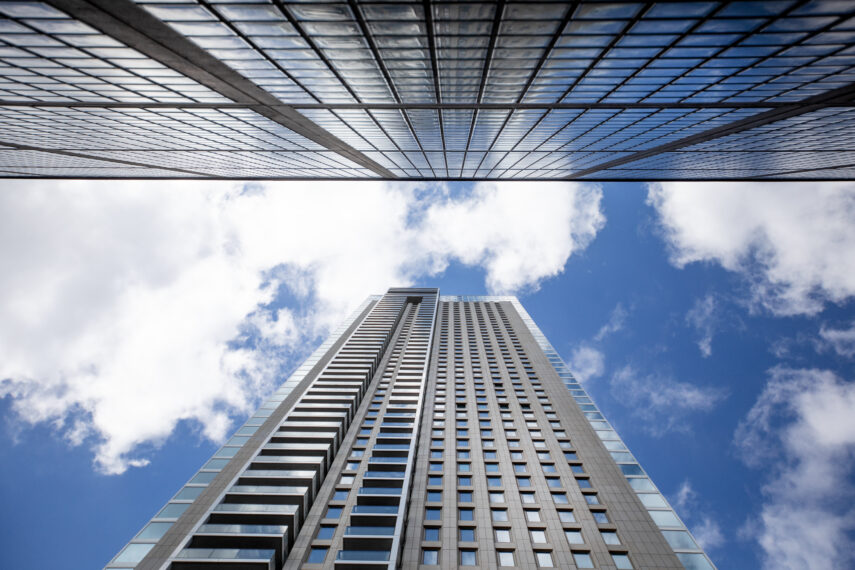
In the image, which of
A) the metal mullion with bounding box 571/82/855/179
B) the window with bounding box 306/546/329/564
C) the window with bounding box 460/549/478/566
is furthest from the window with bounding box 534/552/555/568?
the metal mullion with bounding box 571/82/855/179

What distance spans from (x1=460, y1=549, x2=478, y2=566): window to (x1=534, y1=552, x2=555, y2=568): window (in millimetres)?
4236

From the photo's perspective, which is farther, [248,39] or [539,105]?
[539,105]

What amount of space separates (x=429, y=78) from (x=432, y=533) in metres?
29.9

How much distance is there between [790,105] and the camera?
1747cm

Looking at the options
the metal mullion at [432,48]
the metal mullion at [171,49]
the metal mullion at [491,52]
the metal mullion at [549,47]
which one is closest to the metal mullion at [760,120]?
the metal mullion at [491,52]

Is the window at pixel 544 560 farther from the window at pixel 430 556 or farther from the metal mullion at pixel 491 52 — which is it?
the metal mullion at pixel 491 52

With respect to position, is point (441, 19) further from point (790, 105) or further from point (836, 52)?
point (790, 105)

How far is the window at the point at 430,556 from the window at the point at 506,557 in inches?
172

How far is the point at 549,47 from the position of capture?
11938 millimetres

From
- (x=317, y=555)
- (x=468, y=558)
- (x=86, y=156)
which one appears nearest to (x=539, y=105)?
(x=468, y=558)

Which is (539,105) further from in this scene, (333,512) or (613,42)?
(333,512)

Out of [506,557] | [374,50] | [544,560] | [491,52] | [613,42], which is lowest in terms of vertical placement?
[506,557]

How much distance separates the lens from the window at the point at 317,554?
26.6 meters

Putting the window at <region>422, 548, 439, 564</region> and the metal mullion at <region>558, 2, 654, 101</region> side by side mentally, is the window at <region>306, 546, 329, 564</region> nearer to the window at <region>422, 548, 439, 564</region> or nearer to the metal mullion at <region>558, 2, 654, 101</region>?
the window at <region>422, 548, 439, 564</region>
